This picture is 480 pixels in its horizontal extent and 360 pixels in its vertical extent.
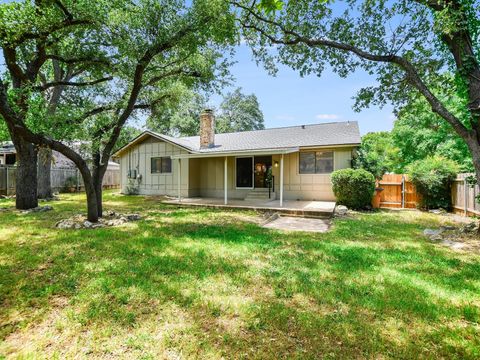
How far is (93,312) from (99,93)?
14912mm

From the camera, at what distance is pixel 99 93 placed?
14602 mm

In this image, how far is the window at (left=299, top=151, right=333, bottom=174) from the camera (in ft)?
37.6

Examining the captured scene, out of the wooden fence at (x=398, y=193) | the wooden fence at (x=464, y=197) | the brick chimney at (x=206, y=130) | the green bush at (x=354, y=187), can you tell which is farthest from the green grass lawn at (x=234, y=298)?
the brick chimney at (x=206, y=130)

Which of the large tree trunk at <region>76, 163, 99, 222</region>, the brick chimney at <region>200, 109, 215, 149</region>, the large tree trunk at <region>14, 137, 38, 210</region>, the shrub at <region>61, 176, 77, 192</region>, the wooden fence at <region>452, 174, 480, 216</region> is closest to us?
the large tree trunk at <region>76, 163, 99, 222</region>

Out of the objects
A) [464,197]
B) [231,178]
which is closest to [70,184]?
[231,178]

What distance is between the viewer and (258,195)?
41.3ft

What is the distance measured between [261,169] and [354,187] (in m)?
4.55

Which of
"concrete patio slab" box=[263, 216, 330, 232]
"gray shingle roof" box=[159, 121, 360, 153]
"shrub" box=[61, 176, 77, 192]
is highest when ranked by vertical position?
"gray shingle roof" box=[159, 121, 360, 153]

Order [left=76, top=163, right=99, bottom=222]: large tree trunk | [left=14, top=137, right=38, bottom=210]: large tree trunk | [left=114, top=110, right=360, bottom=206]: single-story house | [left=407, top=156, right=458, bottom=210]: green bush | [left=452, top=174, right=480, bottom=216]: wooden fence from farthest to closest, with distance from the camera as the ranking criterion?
[left=114, top=110, right=360, bottom=206]: single-story house < [left=407, top=156, right=458, bottom=210]: green bush < [left=14, top=137, right=38, bottom=210]: large tree trunk < [left=452, top=174, right=480, bottom=216]: wooden fence < [left=76, top=163, right=99, bottom=222]: large tree trunk

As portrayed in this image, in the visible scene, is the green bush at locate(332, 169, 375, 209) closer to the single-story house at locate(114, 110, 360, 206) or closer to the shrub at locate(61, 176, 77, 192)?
the single-story house at locate(114, 110, 360, 206)

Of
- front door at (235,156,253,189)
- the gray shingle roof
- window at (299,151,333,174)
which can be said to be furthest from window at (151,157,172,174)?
window at (299,151,333,174)

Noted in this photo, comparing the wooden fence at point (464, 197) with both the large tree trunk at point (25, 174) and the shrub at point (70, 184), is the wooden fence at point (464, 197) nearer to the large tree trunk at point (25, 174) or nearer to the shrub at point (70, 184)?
the large tree trunk at point (25, 174)

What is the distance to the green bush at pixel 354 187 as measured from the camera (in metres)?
9.69

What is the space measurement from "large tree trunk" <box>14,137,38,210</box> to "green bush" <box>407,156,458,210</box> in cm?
1445
